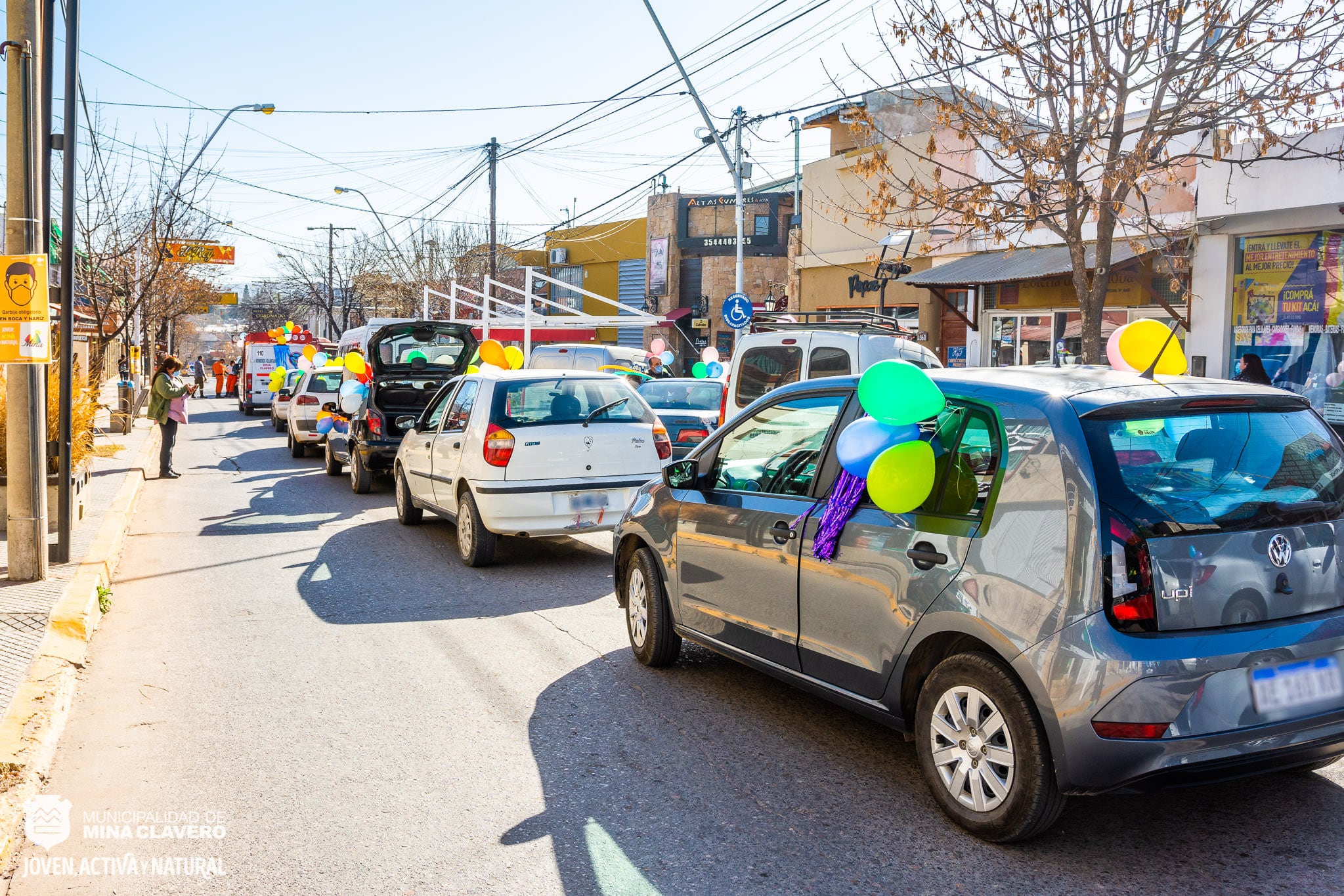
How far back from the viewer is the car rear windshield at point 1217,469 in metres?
3.55

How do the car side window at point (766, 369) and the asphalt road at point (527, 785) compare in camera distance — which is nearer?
the asphalt road at point (527, 785)

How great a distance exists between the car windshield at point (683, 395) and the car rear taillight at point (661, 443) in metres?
5.51

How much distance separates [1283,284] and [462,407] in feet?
35.0

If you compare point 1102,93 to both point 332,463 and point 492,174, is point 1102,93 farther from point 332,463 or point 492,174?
point 492,174

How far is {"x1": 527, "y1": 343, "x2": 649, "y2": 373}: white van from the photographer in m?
20.4

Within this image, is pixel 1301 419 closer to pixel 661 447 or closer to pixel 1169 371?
pixel 1169 371

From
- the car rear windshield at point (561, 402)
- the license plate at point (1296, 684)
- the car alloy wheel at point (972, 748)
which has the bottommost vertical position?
the car alloy wheel at point (972, 748)

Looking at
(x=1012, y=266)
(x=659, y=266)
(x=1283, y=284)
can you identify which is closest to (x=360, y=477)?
(x=1012, y=266)

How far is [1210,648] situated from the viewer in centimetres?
345

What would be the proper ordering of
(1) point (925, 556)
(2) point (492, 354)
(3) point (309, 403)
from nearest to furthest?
(1) point (925, 556) → (2) point (492, 354) → (3) point (309, 403)

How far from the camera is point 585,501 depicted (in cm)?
899

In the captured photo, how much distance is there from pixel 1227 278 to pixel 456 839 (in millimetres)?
13925

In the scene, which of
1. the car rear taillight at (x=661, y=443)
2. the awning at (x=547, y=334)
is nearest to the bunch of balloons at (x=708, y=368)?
the car rear taillight at (x=661, y=443)

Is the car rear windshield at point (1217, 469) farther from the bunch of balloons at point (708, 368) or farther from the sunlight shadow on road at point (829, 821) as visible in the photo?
the bunch of balloons at point (708, 368)
